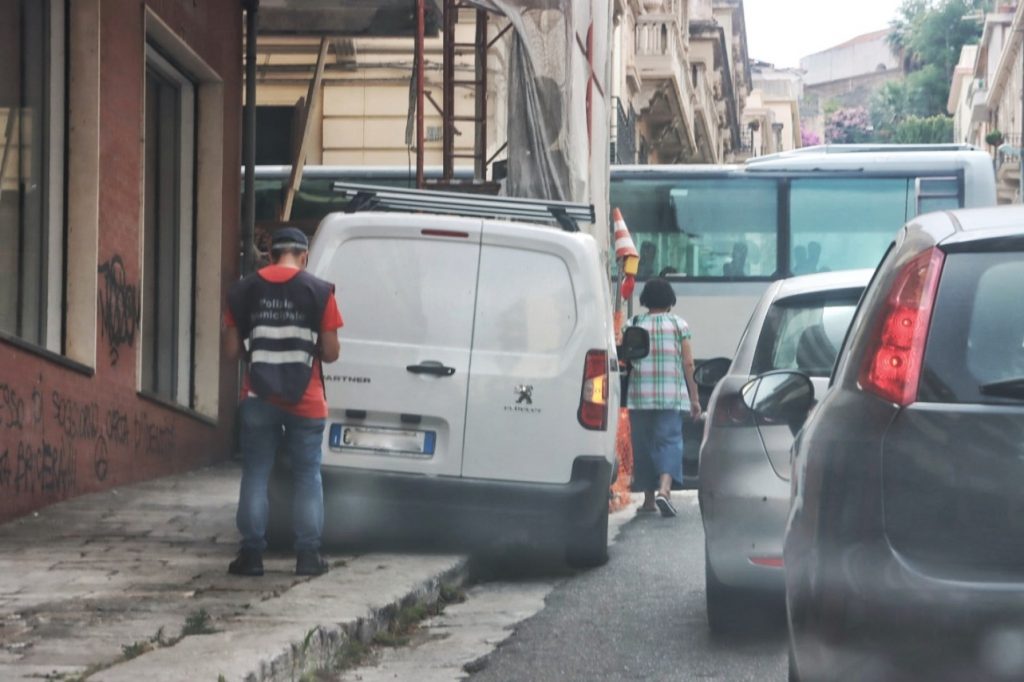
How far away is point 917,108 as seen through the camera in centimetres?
11025

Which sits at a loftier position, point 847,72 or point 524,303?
point 847,72

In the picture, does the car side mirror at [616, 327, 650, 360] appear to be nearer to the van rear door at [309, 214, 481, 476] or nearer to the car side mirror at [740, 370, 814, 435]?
the van rear door at [309, 214, 481, 476]

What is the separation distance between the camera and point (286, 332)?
812 centimetres

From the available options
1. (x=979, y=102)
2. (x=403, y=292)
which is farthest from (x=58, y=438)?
(x=979, y=102)

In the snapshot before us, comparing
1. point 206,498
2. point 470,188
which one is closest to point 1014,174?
point 470,188

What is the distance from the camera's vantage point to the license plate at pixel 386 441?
29.9 feet

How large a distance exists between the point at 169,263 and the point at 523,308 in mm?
6122

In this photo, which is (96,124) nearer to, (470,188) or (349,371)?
(349,371)

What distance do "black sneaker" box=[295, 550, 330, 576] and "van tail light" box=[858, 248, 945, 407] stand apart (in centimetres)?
457

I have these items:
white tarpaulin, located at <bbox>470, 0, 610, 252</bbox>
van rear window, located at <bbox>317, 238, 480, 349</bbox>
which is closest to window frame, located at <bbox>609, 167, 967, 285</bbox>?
white tarpaulin, located at <bbox>470, 0, 610, 252</bbox>

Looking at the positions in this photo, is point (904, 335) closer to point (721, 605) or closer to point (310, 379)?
point (721, 605)

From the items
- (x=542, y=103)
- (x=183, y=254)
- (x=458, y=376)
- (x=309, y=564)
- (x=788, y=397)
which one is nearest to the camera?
(x=788, y=397)

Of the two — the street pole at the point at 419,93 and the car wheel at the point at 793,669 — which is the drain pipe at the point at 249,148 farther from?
the car wheel at the point at 793,669

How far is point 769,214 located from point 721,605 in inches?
624
